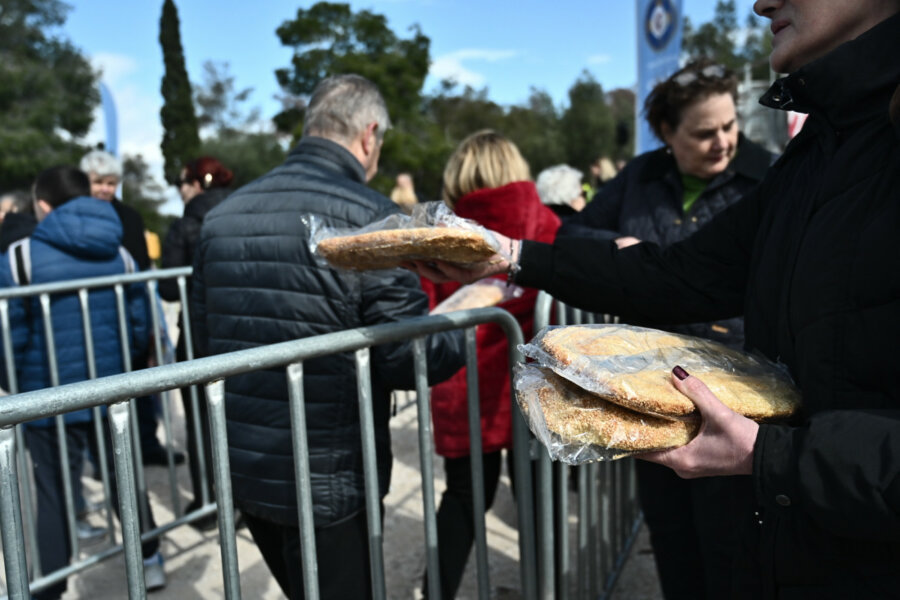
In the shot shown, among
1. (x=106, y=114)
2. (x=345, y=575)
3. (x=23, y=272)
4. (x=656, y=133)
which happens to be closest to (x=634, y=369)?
(x=345, y=575)

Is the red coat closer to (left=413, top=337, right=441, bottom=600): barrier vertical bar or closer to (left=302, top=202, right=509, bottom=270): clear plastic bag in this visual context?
(left=413, top=337, right=441, bottom=600): barrier vertical bar

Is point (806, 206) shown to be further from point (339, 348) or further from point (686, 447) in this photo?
point (339, 348)

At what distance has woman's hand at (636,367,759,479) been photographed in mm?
1102

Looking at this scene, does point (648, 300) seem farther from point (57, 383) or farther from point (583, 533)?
point (57, 383)

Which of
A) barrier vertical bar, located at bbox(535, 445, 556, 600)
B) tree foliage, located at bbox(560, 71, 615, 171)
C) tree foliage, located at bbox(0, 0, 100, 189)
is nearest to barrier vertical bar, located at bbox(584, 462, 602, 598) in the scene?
barrier vertical bar, located at bbox(535, 445, 556, 600)

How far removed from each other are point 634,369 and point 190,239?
3614mm

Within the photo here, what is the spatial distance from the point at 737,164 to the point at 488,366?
1.24 metres

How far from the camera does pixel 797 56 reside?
4.34 ft

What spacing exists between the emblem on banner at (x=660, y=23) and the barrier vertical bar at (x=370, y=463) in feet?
23.1

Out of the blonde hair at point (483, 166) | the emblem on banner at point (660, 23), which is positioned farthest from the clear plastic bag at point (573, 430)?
the emblem on banner at point (660, 23)

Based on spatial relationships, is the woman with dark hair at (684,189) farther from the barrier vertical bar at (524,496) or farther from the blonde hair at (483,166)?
the barrier vertical bar at (524,496)

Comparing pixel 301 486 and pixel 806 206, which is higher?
pixel 806 206

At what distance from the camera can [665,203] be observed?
267 cm

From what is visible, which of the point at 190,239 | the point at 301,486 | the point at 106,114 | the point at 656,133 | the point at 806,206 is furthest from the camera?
the point at 106,114
